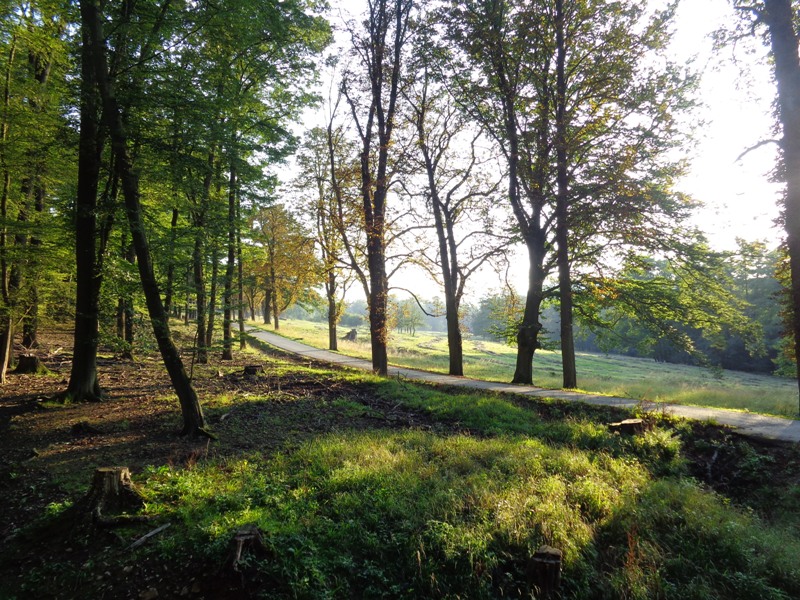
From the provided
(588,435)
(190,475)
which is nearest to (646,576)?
(588,435)

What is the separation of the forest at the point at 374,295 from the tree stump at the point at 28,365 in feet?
0.20

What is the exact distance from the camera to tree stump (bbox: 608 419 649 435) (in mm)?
7807

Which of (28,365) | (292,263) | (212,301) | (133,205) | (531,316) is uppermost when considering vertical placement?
(292,263)

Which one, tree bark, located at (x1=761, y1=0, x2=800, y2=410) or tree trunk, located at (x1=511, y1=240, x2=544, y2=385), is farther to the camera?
tree trunk, located at (x1=511, y1=240, x2=544, y2=385)

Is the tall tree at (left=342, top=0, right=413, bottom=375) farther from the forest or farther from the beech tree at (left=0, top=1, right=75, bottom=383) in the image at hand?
the beech tree at (left=0, top=1, right=75, bottom=383)

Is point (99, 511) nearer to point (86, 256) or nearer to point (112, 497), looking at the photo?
point (112, 497)

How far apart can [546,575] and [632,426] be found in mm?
5424

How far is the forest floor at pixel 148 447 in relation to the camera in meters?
3.51

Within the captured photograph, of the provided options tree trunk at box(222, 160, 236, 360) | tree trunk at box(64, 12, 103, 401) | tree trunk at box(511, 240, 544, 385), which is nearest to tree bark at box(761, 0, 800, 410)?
tree trunk at box(511, 240, 544, 385)

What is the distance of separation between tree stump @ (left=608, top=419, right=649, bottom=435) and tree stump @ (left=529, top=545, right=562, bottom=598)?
5180 mm

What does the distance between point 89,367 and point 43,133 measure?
223 inches

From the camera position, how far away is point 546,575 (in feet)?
11.9

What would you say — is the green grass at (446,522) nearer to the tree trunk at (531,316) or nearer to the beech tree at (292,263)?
the tree trunk at (531,316)

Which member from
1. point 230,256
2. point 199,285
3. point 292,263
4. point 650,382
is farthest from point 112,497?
point 650,382
